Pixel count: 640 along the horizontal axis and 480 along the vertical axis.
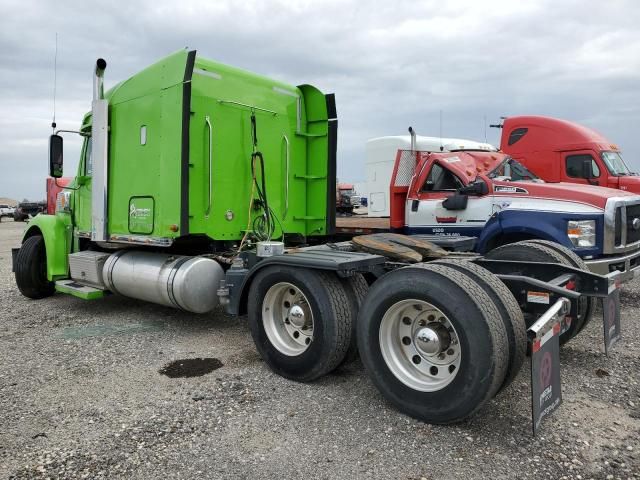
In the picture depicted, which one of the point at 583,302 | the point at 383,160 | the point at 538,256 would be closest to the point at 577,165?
the point at 383,160

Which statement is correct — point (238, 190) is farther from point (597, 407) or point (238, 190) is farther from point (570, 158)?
point (570, 158)

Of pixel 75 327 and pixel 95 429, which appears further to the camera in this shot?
pixel 75 327

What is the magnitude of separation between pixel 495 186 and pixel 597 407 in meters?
3.95

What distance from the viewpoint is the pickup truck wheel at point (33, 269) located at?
7816 mm

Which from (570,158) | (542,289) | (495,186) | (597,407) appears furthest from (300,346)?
(570,158)

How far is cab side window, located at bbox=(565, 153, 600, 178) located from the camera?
35.2 ft

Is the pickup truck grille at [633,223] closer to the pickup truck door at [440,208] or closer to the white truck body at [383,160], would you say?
the pickup truck door at [440,208]

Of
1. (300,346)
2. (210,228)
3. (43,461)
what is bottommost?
(43,461)

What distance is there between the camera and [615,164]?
10945 mm

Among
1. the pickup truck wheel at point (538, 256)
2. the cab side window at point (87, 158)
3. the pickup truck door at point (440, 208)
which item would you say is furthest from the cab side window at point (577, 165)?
the cab side window at point (87, 158)

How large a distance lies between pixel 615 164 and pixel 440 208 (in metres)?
5.61

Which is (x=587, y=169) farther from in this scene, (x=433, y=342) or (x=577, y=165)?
(x=433, y=342)

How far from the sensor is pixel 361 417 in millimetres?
3637

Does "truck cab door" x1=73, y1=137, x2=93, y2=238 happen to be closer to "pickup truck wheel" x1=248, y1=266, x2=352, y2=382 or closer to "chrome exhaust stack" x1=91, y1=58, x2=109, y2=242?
"chrome exhaust stack" x1=91, y1=58, x2=109, y2=242
